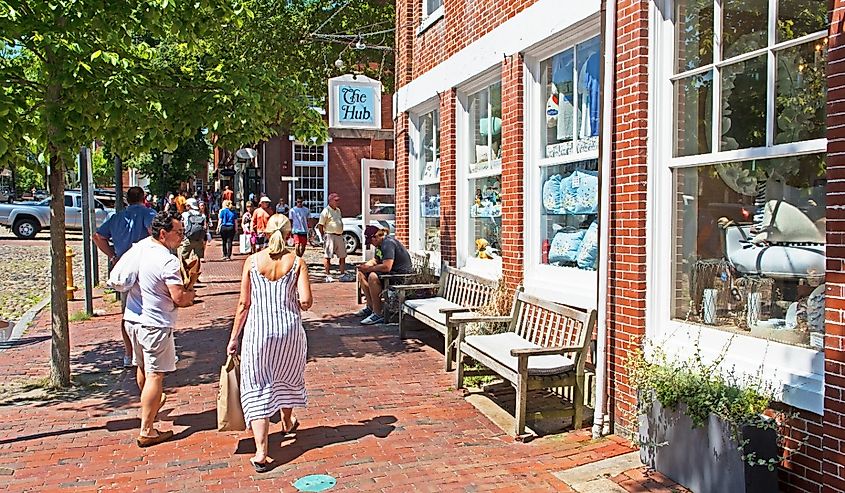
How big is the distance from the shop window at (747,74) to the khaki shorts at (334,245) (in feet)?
38.9

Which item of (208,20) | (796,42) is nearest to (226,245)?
(208,20)

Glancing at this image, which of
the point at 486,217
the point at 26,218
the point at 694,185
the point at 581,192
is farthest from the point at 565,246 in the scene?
the point at 26,218

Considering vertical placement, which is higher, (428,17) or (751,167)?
(428,17)

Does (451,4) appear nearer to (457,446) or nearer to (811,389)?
(457,446)

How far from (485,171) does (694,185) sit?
13.8 ft

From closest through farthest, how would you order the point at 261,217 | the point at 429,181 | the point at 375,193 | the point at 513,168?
the point at 513,168
the point at 429,181
the point at 375,193
the point at 261,217

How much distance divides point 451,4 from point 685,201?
18.8ft

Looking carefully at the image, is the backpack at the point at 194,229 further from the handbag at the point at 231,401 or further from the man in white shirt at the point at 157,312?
the handbag at the point at 231,401

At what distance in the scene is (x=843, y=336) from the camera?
370 cm

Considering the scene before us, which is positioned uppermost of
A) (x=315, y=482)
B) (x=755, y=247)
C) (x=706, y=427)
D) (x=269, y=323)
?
(x=755, y=247)

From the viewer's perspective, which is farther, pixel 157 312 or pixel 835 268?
pixel 157 312

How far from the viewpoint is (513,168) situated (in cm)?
782

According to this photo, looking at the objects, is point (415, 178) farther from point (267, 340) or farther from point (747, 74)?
point (747, 74)

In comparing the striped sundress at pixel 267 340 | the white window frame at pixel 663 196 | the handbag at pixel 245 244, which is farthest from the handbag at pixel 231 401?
the handbag at pixel 245 244
